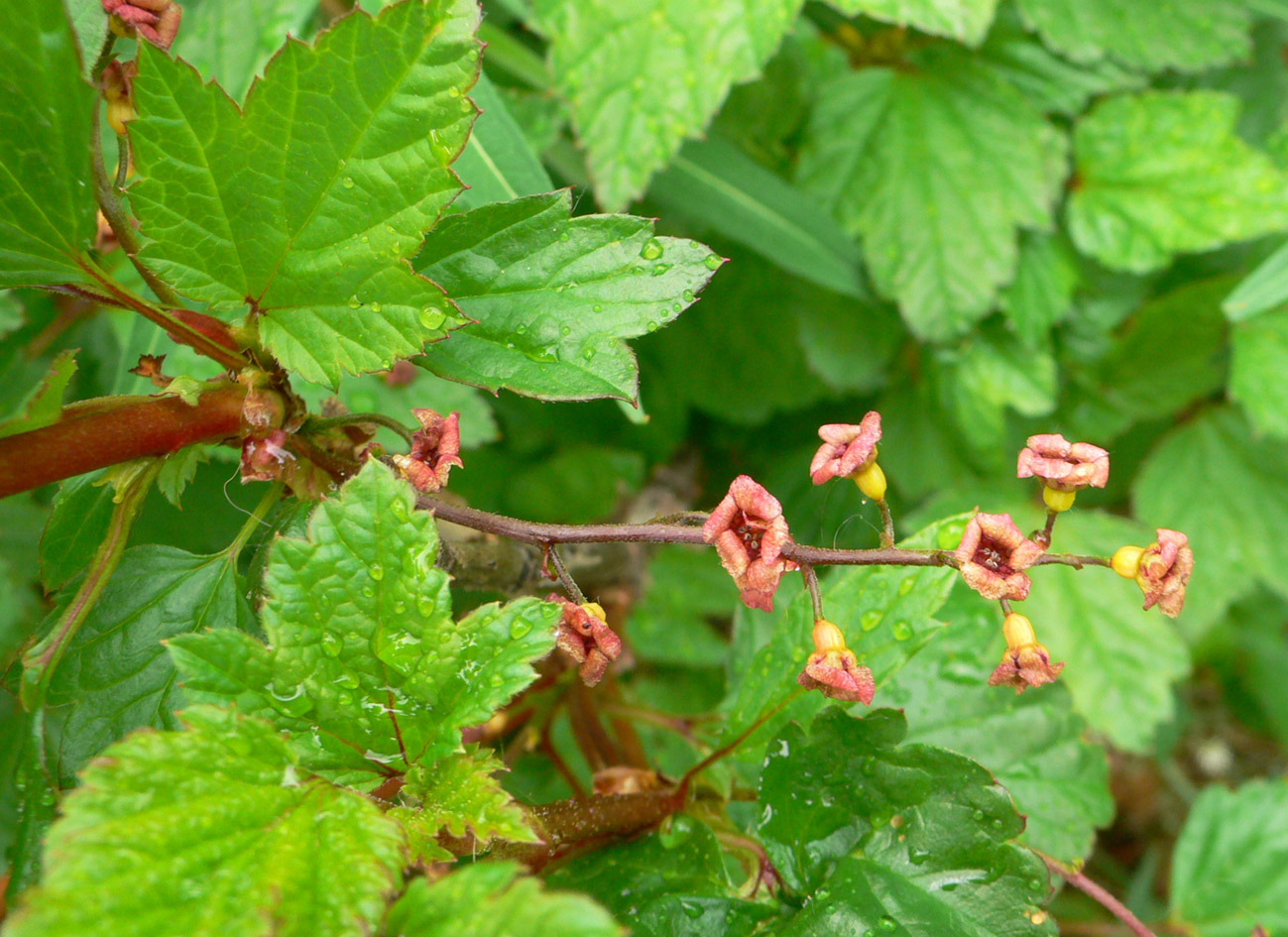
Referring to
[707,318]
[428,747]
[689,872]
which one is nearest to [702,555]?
[707,318]

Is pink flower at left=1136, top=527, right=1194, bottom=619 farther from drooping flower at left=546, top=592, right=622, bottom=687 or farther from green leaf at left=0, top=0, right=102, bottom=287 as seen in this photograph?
Result: green leaf at left=0, top=0, right=102, bottom=287

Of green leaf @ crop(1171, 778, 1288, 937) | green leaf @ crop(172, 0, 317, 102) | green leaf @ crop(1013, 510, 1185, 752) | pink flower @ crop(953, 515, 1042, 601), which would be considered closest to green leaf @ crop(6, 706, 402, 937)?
pink flower @ crop(953, 515, 1042, 601)

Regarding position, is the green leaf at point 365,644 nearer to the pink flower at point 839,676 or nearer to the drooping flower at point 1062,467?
the pink flower at point 839,676

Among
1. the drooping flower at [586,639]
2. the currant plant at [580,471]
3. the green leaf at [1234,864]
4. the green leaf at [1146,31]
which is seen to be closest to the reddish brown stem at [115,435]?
the currant plant at [580,471]

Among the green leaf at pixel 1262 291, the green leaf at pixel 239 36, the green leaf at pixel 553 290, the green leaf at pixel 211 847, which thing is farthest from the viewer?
the green leaf at pixel 1262 291

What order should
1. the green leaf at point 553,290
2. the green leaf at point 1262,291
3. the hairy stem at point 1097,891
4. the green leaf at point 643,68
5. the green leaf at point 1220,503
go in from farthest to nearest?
the green leaf at point 1220,503
the green leaf at point 1262,291
the green leaf at point 643,68
the hairy stem at point 1097,891
the green leaf at point 553,290

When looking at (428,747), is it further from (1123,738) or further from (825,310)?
(1123,738)
